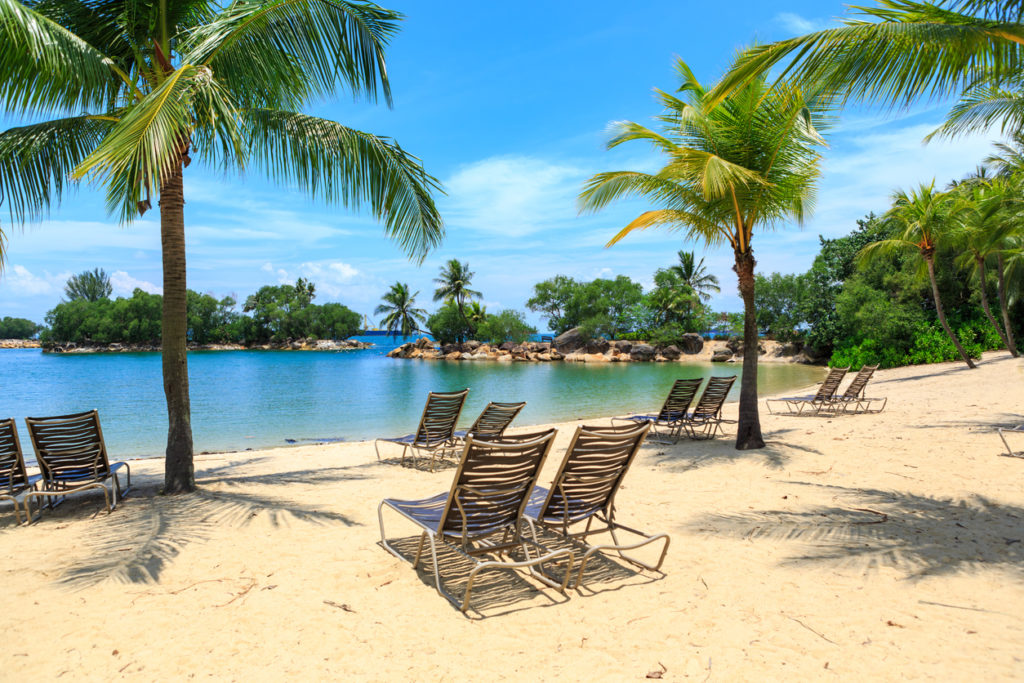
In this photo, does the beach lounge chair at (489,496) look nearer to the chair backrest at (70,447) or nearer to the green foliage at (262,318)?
the chair backrest at (70,447)

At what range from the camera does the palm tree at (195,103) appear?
18.7 feet

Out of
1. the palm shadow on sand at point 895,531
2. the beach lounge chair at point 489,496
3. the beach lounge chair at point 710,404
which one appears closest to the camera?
the beach lounge chair at point 489,496

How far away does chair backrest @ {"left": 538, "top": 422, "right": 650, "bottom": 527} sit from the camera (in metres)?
3.94

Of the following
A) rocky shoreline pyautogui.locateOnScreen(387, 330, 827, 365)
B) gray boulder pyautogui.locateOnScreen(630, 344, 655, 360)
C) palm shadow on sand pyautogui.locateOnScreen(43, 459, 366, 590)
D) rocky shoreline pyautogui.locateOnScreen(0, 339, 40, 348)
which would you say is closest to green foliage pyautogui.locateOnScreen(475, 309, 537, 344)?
rocky shoreline pyautogui.locateOnScreen(387, 330, 827, 365)

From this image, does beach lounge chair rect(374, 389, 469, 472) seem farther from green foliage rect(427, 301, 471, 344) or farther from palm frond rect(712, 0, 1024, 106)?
green foliage rect(427, 301, 471, 344)

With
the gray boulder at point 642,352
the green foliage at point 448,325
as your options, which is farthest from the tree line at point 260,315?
the gray boulder at point 642,352

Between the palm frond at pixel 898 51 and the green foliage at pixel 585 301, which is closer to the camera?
the palm frond at pixel 898 51

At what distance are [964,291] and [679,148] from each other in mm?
25896

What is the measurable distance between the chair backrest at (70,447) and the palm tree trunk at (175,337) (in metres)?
0.65

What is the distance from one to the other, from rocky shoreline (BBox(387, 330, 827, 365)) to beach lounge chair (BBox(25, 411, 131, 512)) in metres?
46.4

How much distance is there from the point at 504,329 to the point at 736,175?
5639 centimetres

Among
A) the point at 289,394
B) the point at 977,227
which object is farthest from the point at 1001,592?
the point at 289,394

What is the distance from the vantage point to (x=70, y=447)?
568cm

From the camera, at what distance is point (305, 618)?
3.36 meters
